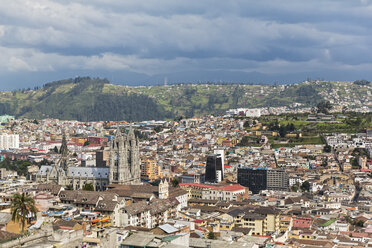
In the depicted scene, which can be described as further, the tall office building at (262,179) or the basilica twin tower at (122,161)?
the tall office building at (262,179)

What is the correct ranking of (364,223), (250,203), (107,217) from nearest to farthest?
(107,217), (364,223), (250,203)

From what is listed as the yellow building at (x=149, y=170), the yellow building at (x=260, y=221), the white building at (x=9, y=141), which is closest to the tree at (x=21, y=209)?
the yellow building at (x=260, y=221)

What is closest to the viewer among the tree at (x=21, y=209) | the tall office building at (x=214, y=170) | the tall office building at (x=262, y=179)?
the tree at (x=21, y=209)

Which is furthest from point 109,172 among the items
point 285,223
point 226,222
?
point 285,223

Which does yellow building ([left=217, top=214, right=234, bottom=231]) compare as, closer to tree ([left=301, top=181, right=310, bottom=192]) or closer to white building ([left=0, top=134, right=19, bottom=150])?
tree ([left=301, top=181, right=310, bottom=192])

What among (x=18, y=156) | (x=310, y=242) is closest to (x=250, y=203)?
(x=310, y=242)

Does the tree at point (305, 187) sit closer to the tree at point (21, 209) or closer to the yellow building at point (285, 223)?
the yellow building at point (285, 223)

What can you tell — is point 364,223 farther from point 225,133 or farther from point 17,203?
point 225,133
